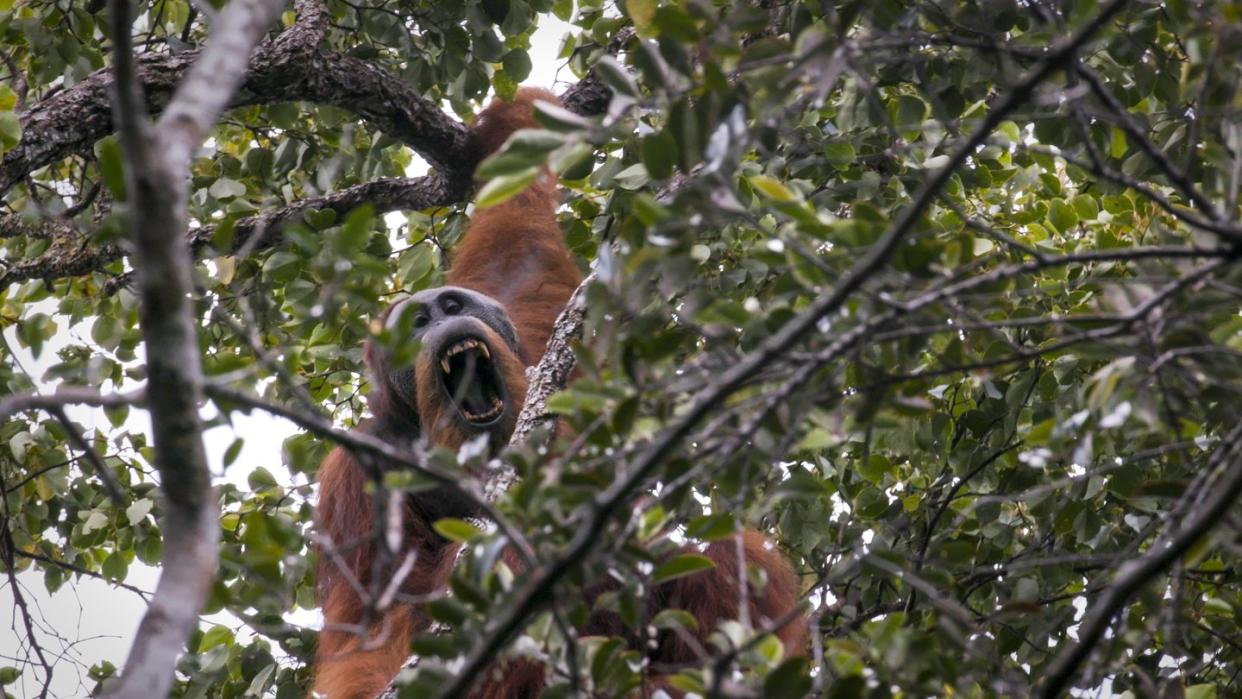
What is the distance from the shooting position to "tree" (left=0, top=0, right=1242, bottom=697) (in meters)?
1.82

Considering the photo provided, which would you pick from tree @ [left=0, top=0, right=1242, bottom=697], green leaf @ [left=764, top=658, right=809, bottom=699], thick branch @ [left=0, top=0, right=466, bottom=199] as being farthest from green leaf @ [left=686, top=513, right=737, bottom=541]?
thick branch @ [left=0, top=0, right=466, bottom=199]

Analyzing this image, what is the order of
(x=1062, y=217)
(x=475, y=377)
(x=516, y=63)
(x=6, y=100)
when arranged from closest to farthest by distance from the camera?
1. (x=6, y=100)
2. (x=1062, y=217)
3. (x=475, y=377)
4. (x=516, y=63)

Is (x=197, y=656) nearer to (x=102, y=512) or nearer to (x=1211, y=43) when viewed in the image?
(x=102, y=512)

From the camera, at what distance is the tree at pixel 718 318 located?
1816 millimetres

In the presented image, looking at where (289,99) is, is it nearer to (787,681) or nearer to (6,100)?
(6,100)

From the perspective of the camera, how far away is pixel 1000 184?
4969mm

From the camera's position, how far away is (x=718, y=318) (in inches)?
81.4

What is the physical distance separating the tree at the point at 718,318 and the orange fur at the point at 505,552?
163mm

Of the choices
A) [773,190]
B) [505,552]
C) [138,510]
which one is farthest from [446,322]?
[773,190]

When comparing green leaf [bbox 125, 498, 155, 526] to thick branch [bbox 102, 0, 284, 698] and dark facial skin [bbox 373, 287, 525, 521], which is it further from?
thick branch [bbox 102, 0, 284, 698]

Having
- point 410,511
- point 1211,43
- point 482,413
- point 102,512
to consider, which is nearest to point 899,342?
point 1211,43

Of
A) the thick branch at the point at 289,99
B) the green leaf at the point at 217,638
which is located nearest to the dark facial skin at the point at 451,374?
the thick branch at the point at 289,99

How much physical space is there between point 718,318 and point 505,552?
1.89 m

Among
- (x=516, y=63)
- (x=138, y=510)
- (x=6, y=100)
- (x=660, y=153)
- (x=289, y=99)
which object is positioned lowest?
(x=660, y=153)
